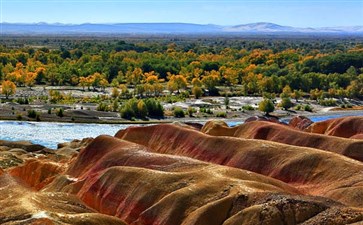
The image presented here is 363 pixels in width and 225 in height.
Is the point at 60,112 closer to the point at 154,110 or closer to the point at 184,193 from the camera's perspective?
the point at 154,110

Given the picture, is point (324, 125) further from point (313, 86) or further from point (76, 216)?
point (313, 86)

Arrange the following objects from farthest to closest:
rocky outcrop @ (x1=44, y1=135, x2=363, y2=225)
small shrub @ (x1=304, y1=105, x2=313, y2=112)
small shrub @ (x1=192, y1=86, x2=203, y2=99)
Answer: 1. small shrub @ (x1=192, y1=86, x2=203, y2=99)
2. small shrub @ (x1=304, y1=105, x2=313, y2=112)
3. rocky outcrop @ (x1=44, y1=135, x2=363, y2=225)

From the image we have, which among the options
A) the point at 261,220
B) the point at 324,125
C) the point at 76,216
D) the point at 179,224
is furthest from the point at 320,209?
the point at 324,125

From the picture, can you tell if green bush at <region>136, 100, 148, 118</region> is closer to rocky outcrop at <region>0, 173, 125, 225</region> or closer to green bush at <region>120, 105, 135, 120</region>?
green bush at <region>120, 105, 135, 120</region>

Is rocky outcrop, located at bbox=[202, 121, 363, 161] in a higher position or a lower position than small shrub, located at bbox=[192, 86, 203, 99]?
higher

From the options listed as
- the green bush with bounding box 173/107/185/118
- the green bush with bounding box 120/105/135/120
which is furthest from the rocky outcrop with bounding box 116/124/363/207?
the green bush with bounding box 173/107/185/118

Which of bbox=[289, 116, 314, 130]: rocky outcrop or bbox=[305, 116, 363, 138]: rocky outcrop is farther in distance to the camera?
bbox=[289, 116, 314, 130]: rocky outcrop
